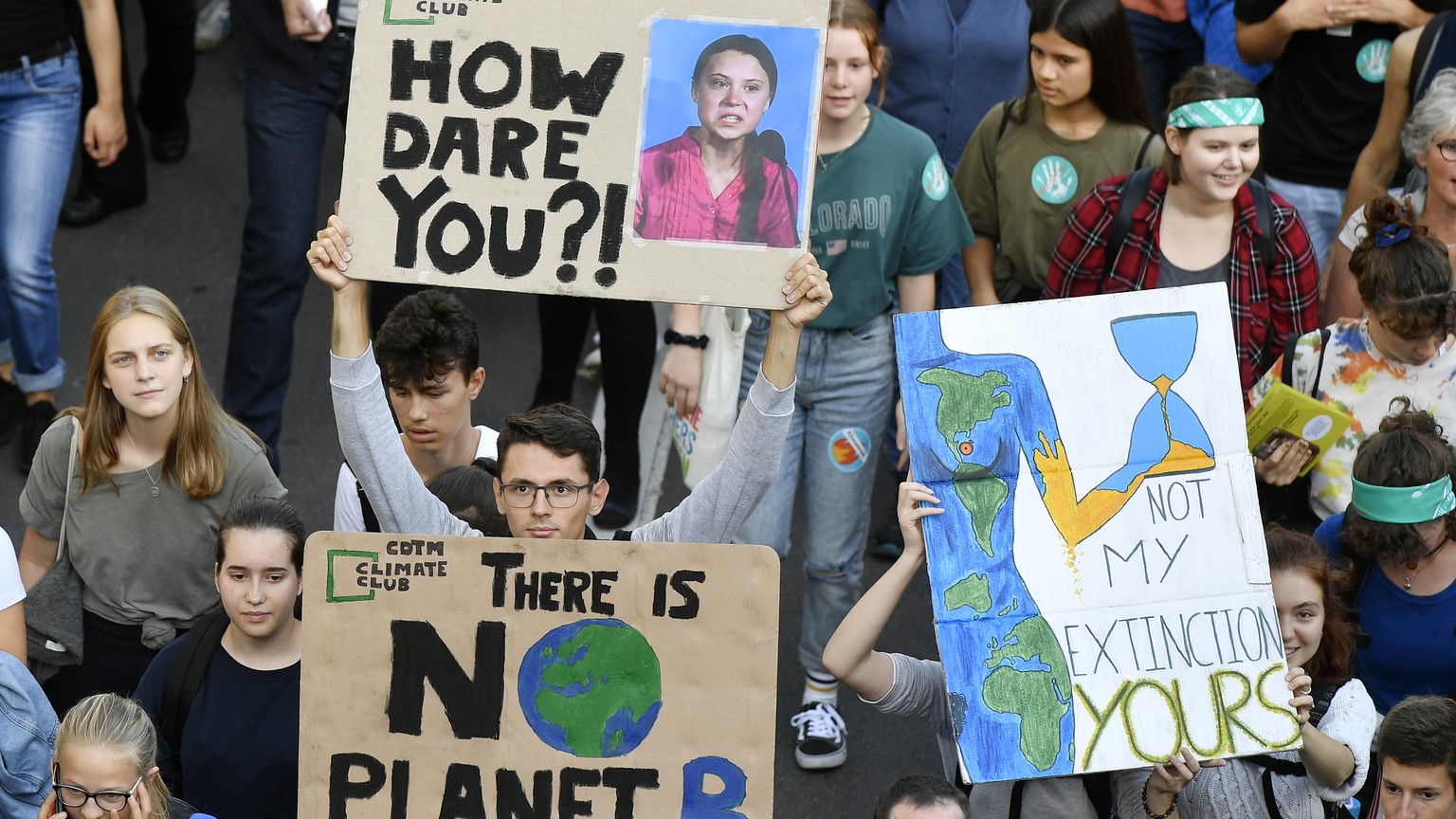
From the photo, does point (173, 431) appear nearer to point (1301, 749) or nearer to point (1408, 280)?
point (1301, 749)

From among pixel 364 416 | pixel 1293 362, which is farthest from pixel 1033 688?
pixel 1293 362

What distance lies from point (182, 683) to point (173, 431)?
75 centimetres

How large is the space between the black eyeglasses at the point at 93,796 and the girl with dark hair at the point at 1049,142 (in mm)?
2798

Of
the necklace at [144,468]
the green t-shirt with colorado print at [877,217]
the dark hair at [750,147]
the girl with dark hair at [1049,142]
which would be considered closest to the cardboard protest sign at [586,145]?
the dark hair at [750,147]

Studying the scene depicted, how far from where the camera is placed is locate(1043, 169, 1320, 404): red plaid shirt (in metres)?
4.38

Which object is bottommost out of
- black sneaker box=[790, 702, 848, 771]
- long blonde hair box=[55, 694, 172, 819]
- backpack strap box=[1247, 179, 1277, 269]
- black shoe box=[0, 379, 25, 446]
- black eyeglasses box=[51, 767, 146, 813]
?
black sneaker box=[790, 702, 848, 771]

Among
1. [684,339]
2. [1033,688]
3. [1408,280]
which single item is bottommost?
[1033,688]

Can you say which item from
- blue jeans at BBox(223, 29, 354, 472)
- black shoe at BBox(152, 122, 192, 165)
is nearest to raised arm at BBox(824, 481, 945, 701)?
blue jeans at BBox(223, 29, 354, 472)

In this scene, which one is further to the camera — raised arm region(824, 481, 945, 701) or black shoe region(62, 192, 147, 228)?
black shoe region(62, 192, 147, 228)

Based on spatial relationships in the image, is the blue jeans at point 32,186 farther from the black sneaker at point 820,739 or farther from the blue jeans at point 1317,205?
→ the blue jeans at point 1317,205

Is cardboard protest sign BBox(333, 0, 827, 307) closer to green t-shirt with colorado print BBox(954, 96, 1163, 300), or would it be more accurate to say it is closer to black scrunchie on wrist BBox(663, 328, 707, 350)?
black scrunchie on wrist BBox(663, 328, 707, 350)

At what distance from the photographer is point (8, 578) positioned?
12.0 ft

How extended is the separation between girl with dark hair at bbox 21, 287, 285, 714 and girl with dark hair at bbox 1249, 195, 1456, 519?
2.59m

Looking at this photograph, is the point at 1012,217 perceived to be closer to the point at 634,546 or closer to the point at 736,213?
the point at 736,213
